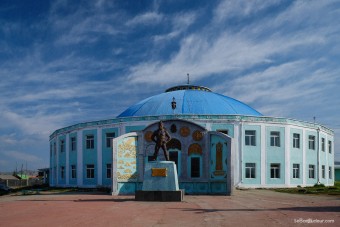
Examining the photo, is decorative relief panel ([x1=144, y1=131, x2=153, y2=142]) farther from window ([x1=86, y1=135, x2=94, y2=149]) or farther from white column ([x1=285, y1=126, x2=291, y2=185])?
white column ([x1=285, y1=126, x2=291, y2=185])

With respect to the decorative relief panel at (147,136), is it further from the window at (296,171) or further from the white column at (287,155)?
the window at (296,171)

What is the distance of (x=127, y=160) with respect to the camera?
2878 centimetres

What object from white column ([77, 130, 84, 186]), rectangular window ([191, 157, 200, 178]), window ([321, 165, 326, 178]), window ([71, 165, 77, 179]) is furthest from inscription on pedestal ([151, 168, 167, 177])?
window ([321, 165, 326, 178])

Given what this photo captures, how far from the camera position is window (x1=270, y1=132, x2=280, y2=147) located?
36.3 metres

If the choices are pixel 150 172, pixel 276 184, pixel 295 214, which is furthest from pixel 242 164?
pixel 295 214

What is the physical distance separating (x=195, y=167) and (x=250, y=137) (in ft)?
25.5

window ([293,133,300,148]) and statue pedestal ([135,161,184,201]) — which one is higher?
window ([293,133,300,148])

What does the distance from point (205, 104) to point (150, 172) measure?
20.5 meters

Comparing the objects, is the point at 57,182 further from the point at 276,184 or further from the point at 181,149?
the point at 276,184

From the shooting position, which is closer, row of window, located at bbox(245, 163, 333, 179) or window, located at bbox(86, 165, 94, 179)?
row of window, located at bbox(245, 163, 333, 179)

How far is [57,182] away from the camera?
44031 millimetres

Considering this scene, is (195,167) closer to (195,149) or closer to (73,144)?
(195,149)

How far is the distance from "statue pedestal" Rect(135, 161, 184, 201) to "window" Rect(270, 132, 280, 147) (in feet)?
57.6

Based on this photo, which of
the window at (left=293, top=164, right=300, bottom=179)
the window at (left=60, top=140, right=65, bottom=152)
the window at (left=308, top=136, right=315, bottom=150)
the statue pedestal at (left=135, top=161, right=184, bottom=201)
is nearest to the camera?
the statue pedestal at (left=135, top=161, right=184, bottom=201)
